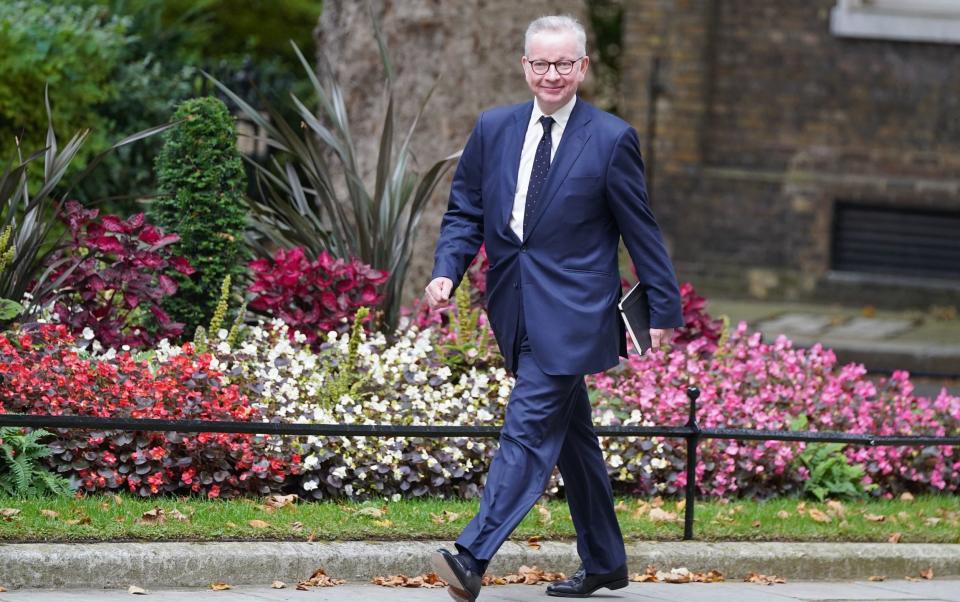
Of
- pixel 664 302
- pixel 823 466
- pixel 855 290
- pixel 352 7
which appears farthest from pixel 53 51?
pixel 855 290

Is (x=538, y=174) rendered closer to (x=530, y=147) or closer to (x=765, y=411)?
(x=530, y=147)

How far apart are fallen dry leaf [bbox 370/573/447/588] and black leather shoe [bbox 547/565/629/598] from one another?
0.40m

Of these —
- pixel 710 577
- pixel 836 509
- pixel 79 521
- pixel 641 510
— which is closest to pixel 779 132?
pixel 836 509

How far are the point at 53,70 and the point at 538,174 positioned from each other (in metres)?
6.76

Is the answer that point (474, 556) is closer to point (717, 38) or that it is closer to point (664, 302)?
point (664, 302)

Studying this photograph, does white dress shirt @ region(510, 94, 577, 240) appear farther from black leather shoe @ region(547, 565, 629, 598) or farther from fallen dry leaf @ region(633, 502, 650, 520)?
fallen dry leaf @ region(633, 502, 650, 520)

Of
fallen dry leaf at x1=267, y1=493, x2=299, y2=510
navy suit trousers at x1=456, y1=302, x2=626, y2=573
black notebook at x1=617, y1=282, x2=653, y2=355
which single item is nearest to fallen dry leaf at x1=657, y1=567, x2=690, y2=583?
navy suit trousers at x1=456, y1=302, x2=626, y2=573

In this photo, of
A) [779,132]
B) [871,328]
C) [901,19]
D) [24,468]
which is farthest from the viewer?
[779,132]

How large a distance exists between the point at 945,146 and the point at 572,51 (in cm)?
1143

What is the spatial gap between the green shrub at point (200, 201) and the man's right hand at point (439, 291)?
252 centimetres

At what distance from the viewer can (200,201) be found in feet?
24.3

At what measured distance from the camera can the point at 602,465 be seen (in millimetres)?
5438

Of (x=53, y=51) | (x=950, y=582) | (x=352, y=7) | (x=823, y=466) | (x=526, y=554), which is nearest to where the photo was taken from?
(x=526, y=554)

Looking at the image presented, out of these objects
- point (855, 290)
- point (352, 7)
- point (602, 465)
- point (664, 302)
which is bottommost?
point (855, 290)
